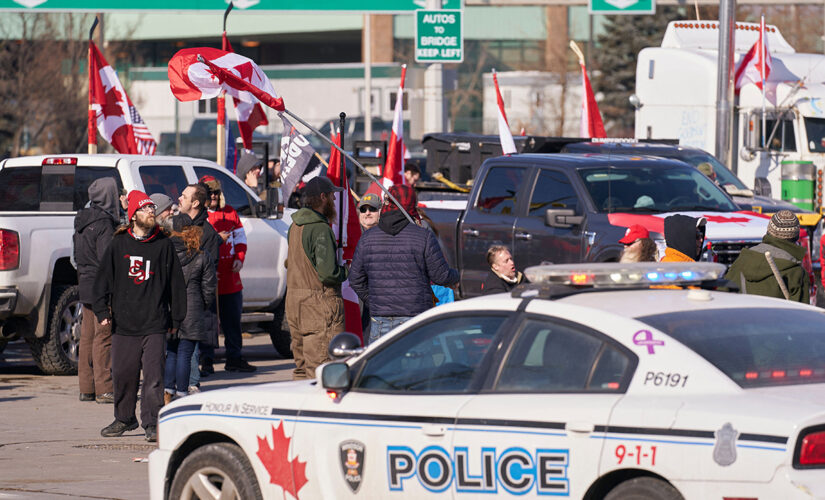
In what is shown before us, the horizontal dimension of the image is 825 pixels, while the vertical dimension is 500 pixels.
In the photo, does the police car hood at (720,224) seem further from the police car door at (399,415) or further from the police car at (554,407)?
the police car door at (399,415)

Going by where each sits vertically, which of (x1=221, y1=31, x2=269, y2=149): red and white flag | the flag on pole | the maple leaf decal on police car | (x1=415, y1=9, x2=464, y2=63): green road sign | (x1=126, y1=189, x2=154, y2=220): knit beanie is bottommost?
the maple leaf decal on police car

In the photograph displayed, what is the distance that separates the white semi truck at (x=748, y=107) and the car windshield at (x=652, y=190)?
7356 millimetres

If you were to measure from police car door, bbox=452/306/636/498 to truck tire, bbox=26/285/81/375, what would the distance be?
27.7ft

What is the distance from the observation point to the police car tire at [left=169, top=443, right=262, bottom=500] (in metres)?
7.04

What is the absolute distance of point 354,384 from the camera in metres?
6.84

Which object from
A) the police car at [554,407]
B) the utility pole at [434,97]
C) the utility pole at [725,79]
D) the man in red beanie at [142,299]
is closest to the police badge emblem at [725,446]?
the police car at [554,407]

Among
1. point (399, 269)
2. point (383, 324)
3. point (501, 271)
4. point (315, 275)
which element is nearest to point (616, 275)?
point (501, 271)

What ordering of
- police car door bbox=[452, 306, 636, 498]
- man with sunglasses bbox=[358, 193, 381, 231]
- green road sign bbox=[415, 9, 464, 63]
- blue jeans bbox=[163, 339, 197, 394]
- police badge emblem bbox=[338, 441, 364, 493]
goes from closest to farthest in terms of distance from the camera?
police car door bbox=[452, 306, 636, 498] < police badge emblem bbox=[338, 441, 364, 493] < man with sunglasses bbox=[358, 193, 381, 231] < blue jeans bbox=[163, 339, 197, 394] < green road sign bbox=[415, 9, 464, 63]

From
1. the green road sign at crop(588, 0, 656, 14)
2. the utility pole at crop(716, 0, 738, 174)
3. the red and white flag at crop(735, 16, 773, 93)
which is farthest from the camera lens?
the green road sign at crop(588, 0, 656, 14)

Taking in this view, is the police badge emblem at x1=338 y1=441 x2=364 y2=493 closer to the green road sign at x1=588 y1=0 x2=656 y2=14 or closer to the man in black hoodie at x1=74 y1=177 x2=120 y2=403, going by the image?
the man in black hoodie at x1=74 y1=177 x2=120 y2=403

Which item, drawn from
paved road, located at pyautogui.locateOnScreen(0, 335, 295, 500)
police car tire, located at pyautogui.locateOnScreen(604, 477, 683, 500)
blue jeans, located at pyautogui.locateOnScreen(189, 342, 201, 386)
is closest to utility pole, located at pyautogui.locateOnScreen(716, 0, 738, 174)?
paved road, located at pyautogui.locateOnScreen(0, 335, 295, 500)

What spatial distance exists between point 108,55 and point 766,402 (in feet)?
141

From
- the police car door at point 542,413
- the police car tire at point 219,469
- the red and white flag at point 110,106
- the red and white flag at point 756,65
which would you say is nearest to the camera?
the police car door at point 542,413

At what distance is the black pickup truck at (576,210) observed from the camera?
1374 cm
